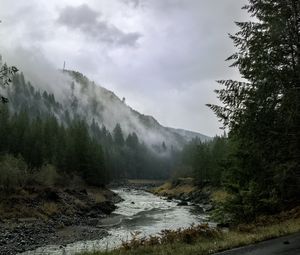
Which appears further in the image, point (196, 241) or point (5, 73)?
point (196, 241)

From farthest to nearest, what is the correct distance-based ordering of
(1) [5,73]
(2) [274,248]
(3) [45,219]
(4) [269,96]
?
(3) [45,219] → (4) [269,96] → (1) [5,73] → (2) [274,248]

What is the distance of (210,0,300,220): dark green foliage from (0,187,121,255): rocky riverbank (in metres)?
18.2

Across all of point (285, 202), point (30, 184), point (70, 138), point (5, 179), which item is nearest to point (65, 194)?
point (30, 184)

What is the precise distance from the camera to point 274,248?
40.7 feet

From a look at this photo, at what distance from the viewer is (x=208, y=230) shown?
16375 millimetres

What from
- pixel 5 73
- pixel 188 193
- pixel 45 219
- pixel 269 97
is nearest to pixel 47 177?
pixel 45 219

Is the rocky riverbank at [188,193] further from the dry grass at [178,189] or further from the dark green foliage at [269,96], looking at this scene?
the dark green foliage at [269,96]

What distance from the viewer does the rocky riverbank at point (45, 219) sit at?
33500 mm

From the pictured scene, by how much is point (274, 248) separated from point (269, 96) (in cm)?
842

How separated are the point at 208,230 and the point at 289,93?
6.44 m

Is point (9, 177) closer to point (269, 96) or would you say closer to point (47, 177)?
point (47, 177)

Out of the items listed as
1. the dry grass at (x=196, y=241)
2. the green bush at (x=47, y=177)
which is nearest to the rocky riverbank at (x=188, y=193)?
the green bush at (x=47, y=177)

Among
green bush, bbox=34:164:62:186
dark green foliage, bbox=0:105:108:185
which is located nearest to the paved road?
green bush, bbox=34:164:62:186

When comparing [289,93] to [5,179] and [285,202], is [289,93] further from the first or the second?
[5,179]
